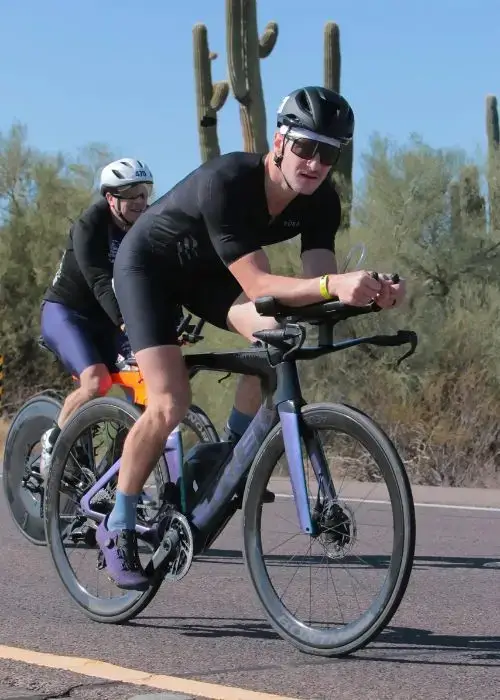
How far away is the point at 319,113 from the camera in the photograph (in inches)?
201

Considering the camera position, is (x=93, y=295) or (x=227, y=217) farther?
(x=93, y=295)

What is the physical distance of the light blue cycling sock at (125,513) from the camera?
566 centimetres

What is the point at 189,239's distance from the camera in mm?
5469

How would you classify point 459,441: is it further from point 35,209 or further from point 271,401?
point 35,209

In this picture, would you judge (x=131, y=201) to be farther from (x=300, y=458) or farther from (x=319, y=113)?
(x=300, y=458)

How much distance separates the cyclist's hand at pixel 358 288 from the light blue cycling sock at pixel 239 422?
1183 millimetres

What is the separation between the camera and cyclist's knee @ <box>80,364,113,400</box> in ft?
25.7

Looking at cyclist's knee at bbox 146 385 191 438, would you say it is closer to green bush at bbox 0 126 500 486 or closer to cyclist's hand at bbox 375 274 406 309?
cyclist's hand at bbox 375 274 406 309

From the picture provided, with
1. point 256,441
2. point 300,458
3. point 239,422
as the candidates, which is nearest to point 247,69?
point 239,422

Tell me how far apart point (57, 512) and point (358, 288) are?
207 cm

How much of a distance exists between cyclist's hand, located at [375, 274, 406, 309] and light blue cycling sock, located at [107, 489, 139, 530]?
1.46 m

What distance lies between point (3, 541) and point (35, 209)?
18.0 meters

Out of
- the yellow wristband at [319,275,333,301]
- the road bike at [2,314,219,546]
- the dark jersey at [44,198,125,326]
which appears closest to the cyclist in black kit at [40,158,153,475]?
the dark jersey at [44,198,125,326]

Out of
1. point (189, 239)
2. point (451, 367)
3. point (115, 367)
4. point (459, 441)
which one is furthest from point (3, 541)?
point (451, 367)
